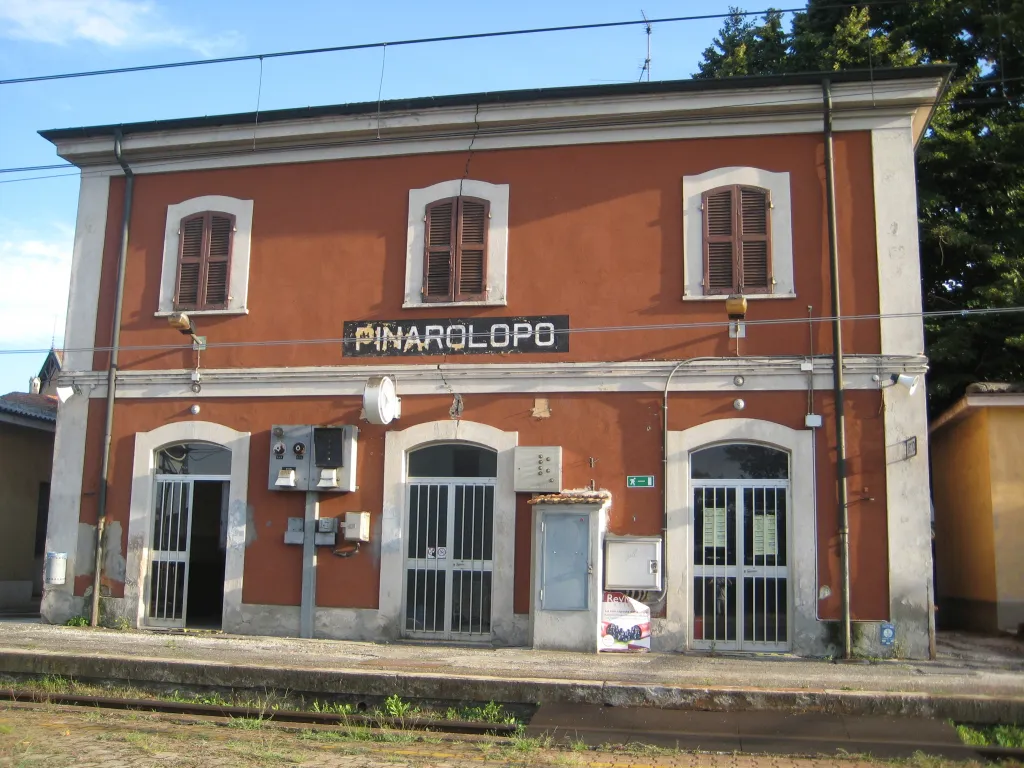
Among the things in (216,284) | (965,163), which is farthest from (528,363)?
(965,163)

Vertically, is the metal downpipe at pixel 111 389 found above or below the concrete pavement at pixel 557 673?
above

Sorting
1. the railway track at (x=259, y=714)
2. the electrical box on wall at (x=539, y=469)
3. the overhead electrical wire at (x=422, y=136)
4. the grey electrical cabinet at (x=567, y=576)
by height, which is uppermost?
the overhead electrical wire at (x=422, y=136)

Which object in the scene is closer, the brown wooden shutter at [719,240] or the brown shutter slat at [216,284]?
the brown wooden shutter at [719,240]

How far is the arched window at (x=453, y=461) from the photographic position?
520 inches

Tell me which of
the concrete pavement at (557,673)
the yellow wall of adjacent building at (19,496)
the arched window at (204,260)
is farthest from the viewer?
the yellow wall of adjacent building at (19,496)

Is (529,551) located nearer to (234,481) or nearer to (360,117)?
(234,481)

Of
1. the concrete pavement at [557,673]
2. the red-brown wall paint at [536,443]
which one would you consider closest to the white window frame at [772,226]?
the red-brown wall paint at [536,443]

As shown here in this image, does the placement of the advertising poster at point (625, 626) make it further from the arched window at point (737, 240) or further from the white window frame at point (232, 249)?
the white window frame at point (232, 249)

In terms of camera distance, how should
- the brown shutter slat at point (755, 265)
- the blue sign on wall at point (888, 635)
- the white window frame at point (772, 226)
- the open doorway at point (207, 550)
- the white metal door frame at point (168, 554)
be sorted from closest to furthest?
the blue sign on wall at point (888, 635) < the white window frame at point (772, 226) < the brown shutter slat at point (755, 265) < the white metal door frame at point (168, 554) < the open doorway at point (207, 550)

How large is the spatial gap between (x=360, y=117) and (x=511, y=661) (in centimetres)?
770

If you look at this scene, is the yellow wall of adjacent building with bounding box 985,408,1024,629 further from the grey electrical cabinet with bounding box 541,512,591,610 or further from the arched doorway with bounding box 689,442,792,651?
the grey electrical cabinet with bounding box 541,512,591,610

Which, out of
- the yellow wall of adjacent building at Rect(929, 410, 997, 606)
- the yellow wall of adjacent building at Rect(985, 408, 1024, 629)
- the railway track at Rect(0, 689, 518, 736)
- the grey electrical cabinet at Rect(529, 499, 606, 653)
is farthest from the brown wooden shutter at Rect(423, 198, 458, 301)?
the yellow wall of adjacent building at Rect(985, 408, 1024, 629)

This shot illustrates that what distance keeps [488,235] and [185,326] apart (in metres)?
4.45

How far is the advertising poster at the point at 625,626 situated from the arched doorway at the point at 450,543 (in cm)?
158
